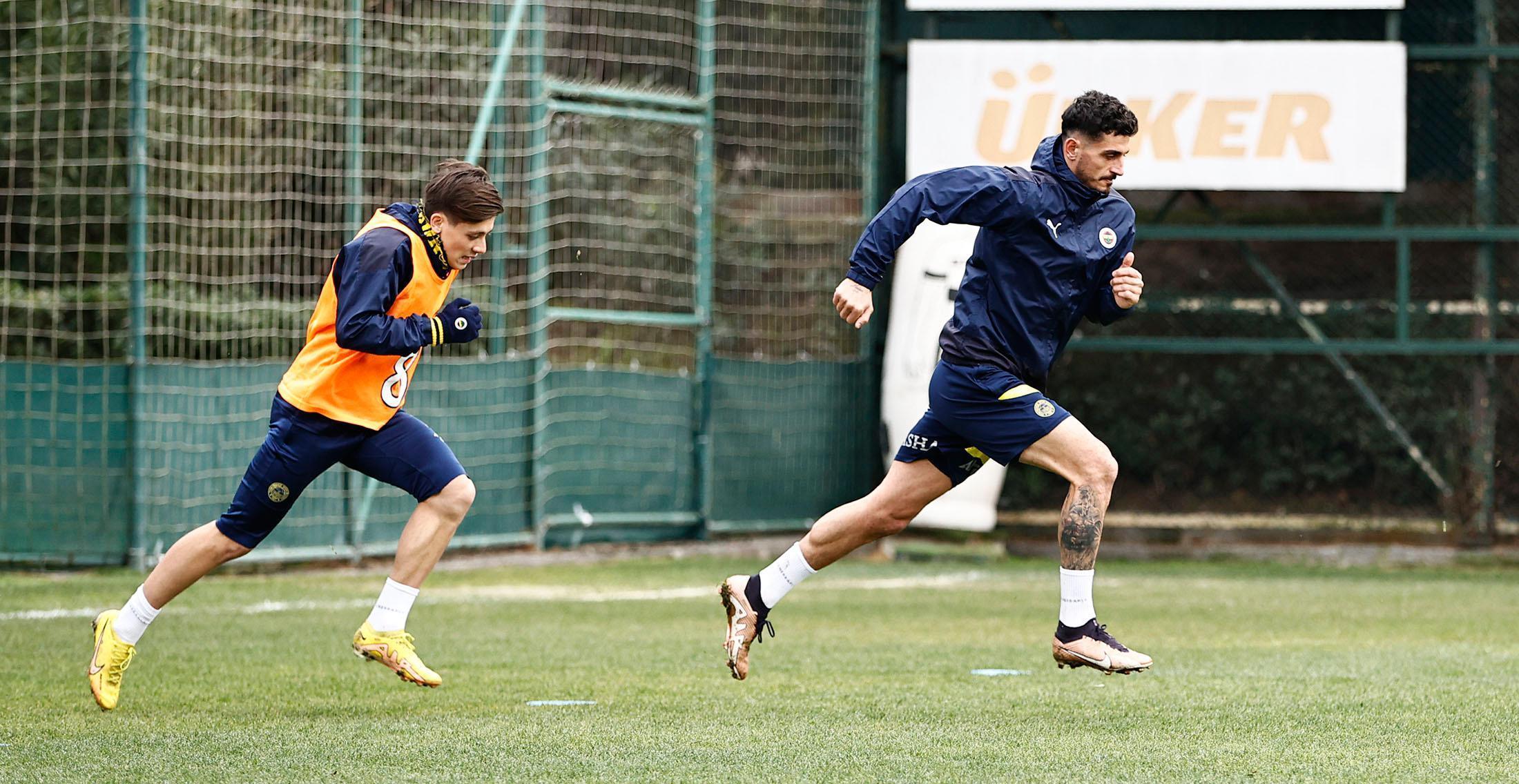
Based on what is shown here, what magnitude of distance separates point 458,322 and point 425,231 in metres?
0.35

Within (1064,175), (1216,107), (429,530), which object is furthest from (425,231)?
→ (1216,107)

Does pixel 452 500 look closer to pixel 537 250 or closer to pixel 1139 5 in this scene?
pixel 537 250

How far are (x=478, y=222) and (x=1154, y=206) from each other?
918 cm

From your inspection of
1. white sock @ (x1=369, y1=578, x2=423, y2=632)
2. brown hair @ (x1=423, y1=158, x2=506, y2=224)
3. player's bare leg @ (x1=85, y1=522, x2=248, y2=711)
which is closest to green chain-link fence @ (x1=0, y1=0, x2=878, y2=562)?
player's bare leg @ (x1=85, y1=522, x2=248, y2=711)

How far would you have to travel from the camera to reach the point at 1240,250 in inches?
563

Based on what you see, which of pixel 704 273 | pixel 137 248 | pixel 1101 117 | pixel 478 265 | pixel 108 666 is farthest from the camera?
pixel 704 273

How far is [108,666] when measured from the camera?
6418 millimetres

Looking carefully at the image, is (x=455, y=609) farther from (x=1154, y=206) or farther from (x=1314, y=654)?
(x=1154, y=206)

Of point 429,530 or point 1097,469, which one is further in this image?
point 429,530

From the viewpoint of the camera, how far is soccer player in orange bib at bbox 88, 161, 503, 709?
6504mm

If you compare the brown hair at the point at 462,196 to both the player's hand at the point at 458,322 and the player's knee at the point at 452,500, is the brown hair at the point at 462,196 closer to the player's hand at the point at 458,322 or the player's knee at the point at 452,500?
the player's hand at the point at 458,322

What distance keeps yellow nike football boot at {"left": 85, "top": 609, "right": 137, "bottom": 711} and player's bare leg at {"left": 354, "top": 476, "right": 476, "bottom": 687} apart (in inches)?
30.2

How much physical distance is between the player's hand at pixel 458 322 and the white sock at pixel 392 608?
2.86ft

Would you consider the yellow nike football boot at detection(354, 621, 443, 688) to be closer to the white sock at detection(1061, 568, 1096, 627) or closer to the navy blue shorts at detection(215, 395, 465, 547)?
the navy blue shorts at detection(215, 395, 465, 547)
